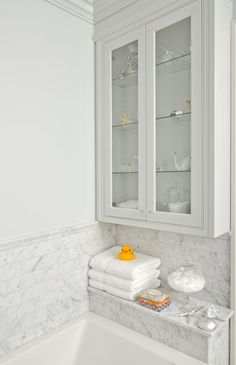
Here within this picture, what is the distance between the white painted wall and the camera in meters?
1.31

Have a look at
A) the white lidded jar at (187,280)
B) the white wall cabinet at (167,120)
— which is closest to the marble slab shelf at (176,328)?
the white lidded jar at (187,280)

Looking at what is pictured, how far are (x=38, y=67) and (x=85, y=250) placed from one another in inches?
42.9

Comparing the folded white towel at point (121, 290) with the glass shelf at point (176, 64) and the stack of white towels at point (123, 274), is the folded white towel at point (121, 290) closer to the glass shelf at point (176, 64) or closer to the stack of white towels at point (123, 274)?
the stack of white towels at point (123, 274)

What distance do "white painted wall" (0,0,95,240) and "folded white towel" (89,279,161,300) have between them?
1.31ft

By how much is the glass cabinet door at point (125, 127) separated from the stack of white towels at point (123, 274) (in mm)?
281

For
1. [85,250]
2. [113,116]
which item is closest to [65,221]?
[85,250]

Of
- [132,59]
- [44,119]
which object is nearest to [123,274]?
[44,119]

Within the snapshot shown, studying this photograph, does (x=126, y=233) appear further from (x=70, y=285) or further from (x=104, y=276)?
(x=70, y=285)

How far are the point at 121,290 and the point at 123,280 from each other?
0.20 ft

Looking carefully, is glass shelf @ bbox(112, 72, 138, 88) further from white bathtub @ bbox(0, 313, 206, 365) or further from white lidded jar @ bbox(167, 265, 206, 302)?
white bathtub @ bbox(0, 313, 206, 365)

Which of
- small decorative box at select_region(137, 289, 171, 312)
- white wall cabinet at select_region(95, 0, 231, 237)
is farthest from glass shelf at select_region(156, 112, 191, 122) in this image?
small decorative box at select_region(137, 289, 171, 312)

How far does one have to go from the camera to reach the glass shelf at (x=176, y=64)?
1.33m

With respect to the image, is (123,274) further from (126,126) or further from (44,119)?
(44,119)

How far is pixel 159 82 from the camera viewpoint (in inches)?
56.3
